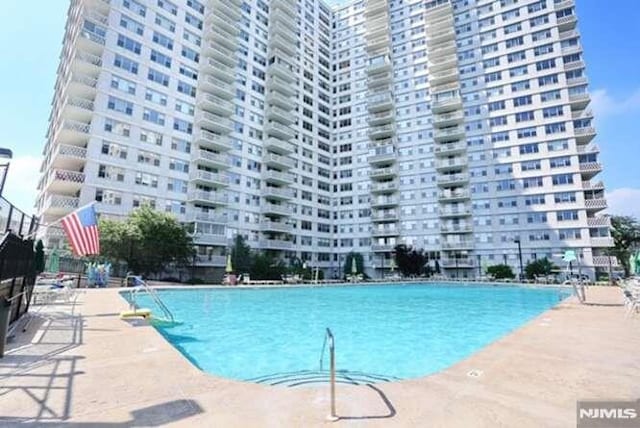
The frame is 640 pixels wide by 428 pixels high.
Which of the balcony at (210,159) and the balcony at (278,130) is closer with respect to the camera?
the balcony at (210,159)

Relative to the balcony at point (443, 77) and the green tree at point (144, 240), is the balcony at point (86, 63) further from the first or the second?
the balcony at point (443, 77)

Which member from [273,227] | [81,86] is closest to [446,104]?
[273,227]

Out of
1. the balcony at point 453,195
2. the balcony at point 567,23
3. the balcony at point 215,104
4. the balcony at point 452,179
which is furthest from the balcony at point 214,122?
the balcony at point 567,23

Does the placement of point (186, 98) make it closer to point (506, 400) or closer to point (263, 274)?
point (263, 274)

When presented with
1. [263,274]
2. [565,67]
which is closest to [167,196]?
[263,274]

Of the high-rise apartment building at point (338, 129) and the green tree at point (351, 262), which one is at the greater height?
the high-rise apartment building at point (338, 129)

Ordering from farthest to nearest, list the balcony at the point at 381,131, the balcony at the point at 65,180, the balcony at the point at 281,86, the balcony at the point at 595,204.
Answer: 1. the balcony at the point at 381,131
2. the balcony at the point at 281,86
3. the balcony at the point at 595,204
4. the balcony at the point at 65,180

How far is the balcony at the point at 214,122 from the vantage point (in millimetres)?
43500

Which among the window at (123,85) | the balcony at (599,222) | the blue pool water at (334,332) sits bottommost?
the blue pool water at (334,332)

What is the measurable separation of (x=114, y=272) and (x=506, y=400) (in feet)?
116

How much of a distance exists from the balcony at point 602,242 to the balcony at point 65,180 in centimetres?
6093

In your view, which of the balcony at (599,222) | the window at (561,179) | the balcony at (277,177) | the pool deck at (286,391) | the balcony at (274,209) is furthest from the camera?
the balcony at (277,177)

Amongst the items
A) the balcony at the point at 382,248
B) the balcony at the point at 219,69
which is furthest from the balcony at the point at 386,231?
the balcony at the point at 219,69

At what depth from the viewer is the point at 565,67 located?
47500mm
